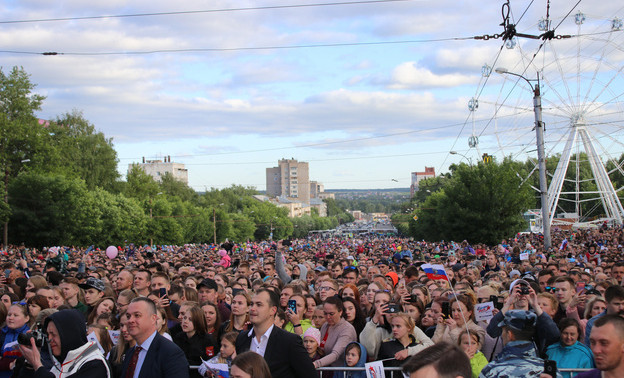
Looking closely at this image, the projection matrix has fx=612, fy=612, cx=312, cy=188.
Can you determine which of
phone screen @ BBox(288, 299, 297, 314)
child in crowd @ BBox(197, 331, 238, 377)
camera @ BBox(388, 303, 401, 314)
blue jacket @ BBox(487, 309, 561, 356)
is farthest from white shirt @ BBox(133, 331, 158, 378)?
blue jacket @ BBox(487, 309, 561, 356)

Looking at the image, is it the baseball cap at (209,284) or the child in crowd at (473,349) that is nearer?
the child in crowd at (473,349)

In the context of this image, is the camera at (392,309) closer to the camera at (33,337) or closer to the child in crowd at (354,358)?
the child in crowd at (354,358)

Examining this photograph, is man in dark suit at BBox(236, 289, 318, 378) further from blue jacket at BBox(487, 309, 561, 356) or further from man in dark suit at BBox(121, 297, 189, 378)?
blue jacket at BBox(487, 309, 561, 356)

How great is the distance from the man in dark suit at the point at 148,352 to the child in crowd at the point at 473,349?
102 inches

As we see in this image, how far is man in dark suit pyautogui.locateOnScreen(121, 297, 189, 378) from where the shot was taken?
4477 mm

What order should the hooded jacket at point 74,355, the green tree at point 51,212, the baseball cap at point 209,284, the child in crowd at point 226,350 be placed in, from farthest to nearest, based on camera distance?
the green tree at point 51,212 < the baseball cap at point 209,284 < the child in crowd at point 226,350 < the hooded jacket at point 74,355

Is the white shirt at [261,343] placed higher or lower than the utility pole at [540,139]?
lower

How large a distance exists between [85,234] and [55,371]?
48.0 m

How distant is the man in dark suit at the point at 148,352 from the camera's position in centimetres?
448

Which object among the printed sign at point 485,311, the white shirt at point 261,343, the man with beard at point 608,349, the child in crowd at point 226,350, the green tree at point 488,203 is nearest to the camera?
the man with beard at point 608,349

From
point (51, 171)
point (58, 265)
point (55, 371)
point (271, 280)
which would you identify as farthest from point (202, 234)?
point (55, 371)

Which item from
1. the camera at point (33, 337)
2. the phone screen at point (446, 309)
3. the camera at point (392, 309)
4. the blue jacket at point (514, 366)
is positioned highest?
the camera at point (33, 337)

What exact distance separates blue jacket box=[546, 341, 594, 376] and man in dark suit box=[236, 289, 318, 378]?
2.15 meters

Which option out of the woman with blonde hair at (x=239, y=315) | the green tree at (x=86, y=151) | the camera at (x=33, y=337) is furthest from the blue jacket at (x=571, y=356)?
the green tree at (x=86, y=151)
